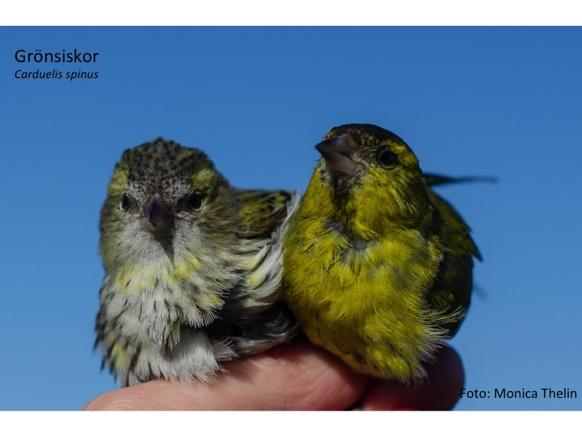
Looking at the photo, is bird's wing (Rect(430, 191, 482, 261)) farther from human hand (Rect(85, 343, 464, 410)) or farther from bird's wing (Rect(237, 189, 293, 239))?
bird's wing (Rect(237, 189, 293, 239))

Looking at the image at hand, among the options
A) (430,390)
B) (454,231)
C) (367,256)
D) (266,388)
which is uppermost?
(454,231)

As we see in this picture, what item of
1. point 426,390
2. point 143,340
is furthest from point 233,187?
point 426,390

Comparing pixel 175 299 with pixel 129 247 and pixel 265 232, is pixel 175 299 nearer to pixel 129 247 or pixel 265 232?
pixel 129 247

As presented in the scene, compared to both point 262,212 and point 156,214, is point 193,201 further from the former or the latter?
point 262,212

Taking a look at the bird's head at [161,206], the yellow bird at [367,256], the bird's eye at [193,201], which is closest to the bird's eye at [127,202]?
the bird's head at [161,206]

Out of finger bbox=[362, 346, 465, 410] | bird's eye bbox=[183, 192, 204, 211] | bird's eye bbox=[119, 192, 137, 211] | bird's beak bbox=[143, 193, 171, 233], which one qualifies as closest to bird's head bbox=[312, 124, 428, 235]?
bird's eye bbox=[183, 192, 204, 211]

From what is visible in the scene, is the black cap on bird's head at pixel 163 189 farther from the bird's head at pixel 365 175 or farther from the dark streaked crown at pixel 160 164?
the bird's head at pixel 365 175

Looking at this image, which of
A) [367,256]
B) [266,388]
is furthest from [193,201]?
[266,388]
